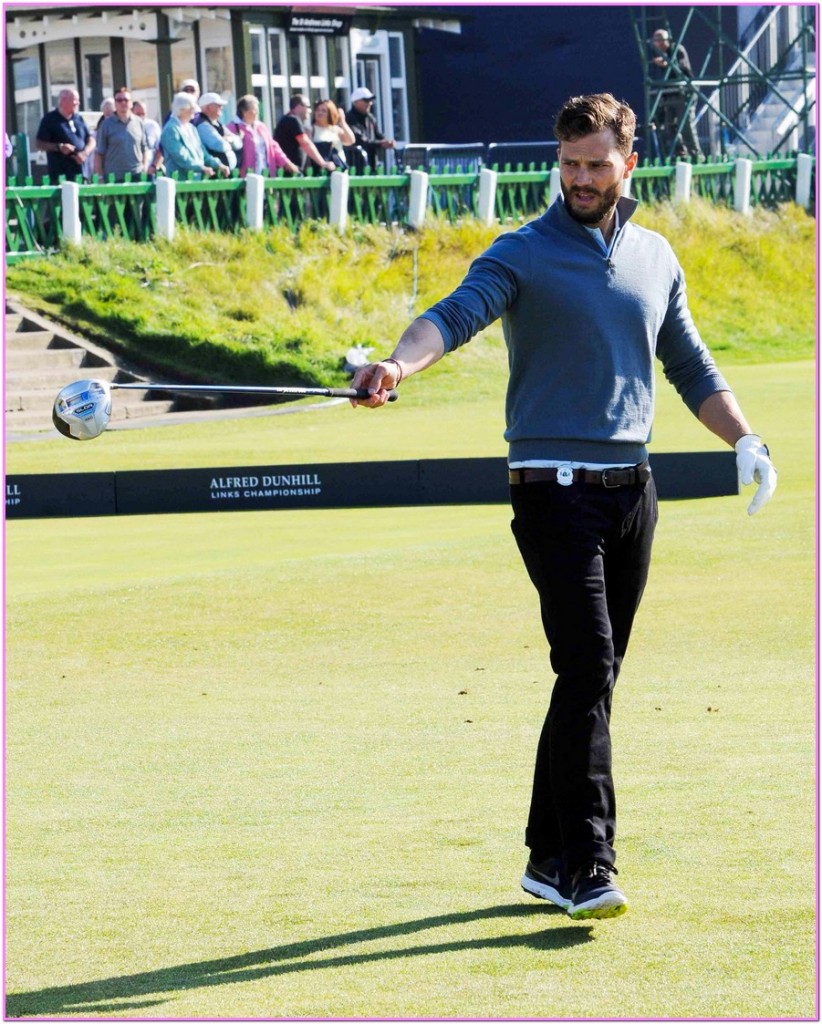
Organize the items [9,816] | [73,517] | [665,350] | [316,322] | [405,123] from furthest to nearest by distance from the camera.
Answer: [405,123], [316,322], [73,517], [9,816], [665,350]

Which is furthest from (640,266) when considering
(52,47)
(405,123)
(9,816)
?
(405,123)

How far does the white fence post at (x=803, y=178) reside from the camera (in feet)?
98.0

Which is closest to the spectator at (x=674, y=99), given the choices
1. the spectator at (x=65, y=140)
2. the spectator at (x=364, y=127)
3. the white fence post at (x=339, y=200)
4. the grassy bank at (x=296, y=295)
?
the grassy bank at (x=296, y=295)

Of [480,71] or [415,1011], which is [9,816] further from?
[480,71]

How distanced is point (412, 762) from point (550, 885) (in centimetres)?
147

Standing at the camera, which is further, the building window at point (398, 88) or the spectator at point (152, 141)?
the building window at point (398, 88)

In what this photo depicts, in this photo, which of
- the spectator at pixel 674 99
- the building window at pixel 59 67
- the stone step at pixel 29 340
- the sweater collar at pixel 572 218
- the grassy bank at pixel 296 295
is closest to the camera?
the sweater collar at pixel 572 218

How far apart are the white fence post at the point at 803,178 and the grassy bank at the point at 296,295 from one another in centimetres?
321

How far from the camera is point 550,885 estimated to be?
423 centimetres

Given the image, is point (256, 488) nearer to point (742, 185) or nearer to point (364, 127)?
point (364, 127)

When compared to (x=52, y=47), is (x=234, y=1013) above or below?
below

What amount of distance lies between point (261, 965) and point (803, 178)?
1088 inches

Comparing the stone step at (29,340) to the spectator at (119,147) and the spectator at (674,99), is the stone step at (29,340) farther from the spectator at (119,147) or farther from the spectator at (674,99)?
the spectator at (674,99)

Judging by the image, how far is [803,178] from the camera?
29922 mm
